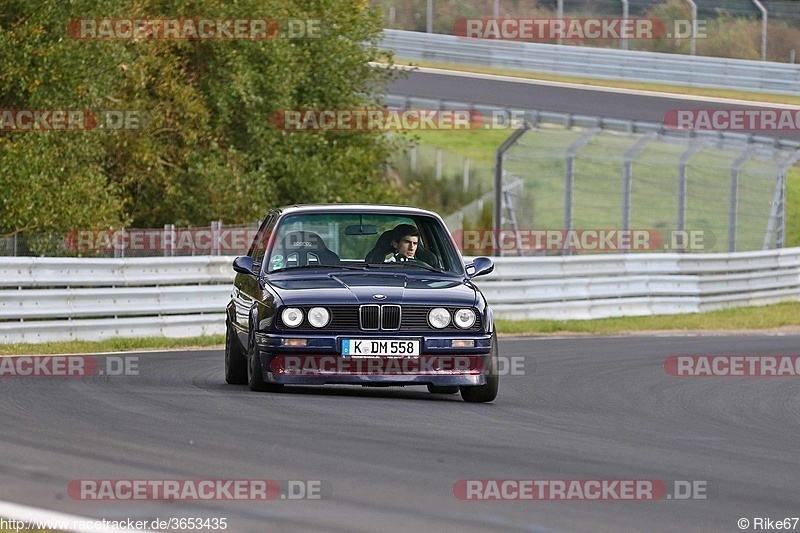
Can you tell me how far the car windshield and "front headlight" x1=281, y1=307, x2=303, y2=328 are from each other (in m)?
1.02

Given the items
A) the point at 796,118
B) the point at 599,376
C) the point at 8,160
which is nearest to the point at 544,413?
the point at 599,376

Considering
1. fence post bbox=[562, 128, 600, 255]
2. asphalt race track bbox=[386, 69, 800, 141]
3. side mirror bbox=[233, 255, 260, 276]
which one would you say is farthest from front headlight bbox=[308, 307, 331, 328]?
asphalt race track bbox=[386, 69, 800, 141]

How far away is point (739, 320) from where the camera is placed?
A: 2405 centimetres

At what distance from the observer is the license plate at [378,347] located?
34.5 feet

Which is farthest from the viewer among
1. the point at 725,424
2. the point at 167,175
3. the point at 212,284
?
the point at 167,175

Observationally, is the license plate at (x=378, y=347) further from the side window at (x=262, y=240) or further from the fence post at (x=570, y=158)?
the fence post at (x=570, y=158)

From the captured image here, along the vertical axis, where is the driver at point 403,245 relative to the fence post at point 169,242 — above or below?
above

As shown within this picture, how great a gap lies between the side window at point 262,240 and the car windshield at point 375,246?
0.19 meters

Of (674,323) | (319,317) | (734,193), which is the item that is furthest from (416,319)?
(734,193)

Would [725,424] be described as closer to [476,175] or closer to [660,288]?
[660,288]

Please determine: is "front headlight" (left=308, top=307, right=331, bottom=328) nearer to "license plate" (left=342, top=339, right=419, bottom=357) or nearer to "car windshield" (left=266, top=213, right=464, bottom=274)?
"license plate" (left=342, top=339, right=419, bottom=357)

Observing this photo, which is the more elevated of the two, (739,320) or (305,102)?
(305,102)

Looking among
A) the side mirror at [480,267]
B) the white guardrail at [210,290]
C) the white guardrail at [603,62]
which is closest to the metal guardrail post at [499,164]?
the white guardrail at [210,290]

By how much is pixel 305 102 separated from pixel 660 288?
27.6ft
